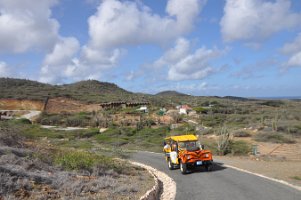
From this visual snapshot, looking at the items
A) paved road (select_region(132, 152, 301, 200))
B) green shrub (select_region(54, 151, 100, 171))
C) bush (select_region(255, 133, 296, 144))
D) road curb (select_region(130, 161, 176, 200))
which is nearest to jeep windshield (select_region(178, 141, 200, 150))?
paved road (select_region(132, 152, 301, 200))

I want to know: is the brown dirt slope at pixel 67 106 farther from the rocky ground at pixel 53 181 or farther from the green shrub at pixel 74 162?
A: the rocky ground at pixel 53 181

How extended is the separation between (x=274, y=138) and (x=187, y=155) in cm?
1770

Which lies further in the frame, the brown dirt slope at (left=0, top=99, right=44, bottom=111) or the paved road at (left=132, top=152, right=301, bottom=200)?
the brown dirt slope at (left=0, top=99, right=44, bottom=111)

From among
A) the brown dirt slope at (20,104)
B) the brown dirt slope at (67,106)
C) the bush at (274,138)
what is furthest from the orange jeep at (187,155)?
the brown dirt slope at (20,104)

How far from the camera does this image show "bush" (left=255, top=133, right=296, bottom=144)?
112 ft

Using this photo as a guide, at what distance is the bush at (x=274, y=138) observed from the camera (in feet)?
112

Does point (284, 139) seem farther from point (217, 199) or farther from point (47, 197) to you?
point (47, 197)

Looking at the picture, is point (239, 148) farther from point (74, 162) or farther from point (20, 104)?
point (20, 104)

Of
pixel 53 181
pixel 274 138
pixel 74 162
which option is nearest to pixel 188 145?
pixel 74 162

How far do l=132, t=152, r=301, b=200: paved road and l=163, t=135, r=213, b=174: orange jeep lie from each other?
1.59 feet

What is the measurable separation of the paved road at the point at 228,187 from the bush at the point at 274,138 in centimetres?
1586

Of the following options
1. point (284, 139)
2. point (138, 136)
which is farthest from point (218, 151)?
point (138, 136)

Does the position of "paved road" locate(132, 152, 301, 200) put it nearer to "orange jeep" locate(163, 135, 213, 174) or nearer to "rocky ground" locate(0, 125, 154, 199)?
"orange jeep" locate(163, 135, 213, 174)

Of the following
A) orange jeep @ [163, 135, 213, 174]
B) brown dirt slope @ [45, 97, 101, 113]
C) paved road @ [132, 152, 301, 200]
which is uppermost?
brown dirt slope @ [45, 97, 101, 113]
